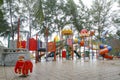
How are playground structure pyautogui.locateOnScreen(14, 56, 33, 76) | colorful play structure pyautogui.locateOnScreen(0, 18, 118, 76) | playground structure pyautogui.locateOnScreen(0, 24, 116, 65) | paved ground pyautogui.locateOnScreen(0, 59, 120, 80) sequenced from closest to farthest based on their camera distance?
paved ground pyautogui.locateOnScreen(0, 59, 120, 80) → playground structure pyautogui.locateOnScreen(14, 56, 33, 76) → colorful play structure pyautogui.locateOnScreen(0, 18, 118, 76) → playground structure pyautogui.locateOnScreen(0, 24, 116, 65)

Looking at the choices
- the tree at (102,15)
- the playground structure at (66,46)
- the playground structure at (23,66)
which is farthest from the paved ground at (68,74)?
the tree at (102,15)

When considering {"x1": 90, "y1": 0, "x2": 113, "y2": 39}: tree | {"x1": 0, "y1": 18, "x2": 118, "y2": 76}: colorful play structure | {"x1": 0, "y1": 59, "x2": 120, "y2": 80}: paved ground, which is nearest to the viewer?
{"x1": 0, "y1": 59, "x2": 120, "y2": 80}: paved ground

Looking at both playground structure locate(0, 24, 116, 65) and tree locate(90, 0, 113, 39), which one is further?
tree locate(90, 0, 113, 39)

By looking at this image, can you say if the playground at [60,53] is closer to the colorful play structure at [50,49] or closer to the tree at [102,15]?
the colorful play structure at [50,49]

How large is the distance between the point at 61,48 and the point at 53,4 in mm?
11415

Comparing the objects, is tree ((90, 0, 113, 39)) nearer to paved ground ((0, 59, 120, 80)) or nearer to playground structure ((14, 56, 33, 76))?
paved ground ((0, 59, 120, 80))

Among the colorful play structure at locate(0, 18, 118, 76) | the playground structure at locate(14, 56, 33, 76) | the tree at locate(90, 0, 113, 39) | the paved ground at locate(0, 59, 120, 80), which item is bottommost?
the paved ground at locate(0, 59, 120, 80)

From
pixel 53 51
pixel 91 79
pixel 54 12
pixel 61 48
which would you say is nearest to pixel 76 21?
pixel 54 12

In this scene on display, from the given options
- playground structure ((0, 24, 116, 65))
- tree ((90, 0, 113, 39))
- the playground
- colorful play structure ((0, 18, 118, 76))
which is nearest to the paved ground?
the playground

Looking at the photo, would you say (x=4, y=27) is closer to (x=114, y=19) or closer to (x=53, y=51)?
(x=53, y=51)

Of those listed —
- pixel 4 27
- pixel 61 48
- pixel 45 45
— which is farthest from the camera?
pixel 4 27

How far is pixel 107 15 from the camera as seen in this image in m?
39.9

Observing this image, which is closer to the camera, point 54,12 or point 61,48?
point 61,48

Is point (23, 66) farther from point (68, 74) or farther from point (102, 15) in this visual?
point (102, 15)
